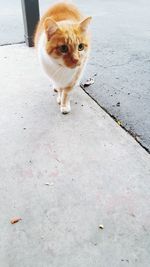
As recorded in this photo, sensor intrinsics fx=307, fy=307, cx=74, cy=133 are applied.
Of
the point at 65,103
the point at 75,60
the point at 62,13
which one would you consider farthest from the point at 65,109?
the point at 62,13

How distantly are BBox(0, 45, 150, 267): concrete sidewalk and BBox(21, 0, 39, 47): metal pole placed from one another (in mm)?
1048

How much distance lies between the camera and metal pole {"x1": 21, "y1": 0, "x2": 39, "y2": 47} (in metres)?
2.84

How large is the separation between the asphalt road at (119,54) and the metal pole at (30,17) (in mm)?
214

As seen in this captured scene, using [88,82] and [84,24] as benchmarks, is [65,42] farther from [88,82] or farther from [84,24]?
[88,82]

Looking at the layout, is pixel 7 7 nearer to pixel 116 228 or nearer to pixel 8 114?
pixel 8 114

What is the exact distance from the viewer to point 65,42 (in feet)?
5.12

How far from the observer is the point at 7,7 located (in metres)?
4.19

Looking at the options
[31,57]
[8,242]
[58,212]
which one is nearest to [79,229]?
[58,212]

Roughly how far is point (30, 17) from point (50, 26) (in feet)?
4.95

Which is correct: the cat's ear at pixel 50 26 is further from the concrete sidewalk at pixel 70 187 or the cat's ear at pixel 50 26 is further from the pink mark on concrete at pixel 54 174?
the pink mark on concrete at pixel 54 174

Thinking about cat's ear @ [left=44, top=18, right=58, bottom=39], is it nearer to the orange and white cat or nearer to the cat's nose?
the orange and white cat

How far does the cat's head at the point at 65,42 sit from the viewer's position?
1.56m

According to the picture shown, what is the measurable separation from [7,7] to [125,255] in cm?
391

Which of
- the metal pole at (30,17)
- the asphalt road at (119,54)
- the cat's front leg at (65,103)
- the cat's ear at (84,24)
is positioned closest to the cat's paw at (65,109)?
the cat's front leg at (65,103)
